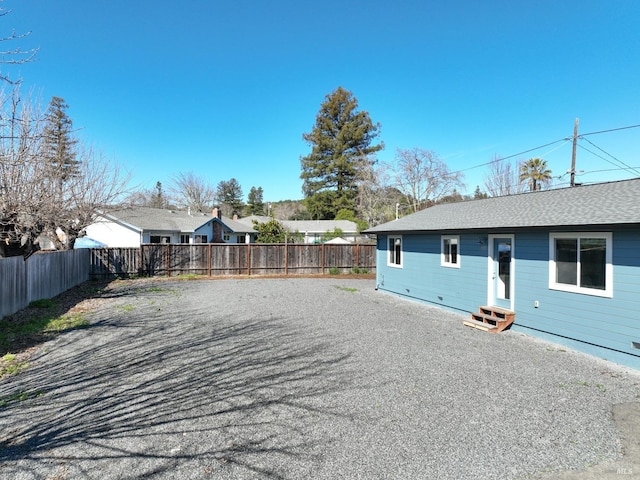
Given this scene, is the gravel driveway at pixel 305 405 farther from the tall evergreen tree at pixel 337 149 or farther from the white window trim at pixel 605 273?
the tall evergreen tree at pixel 337 149

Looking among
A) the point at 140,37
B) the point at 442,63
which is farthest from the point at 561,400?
the point at 442,63

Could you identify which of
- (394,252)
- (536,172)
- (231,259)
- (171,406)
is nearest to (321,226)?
(231,259)

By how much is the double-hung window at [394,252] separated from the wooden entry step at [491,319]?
13.1 ft

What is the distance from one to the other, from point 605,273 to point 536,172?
24261 mm

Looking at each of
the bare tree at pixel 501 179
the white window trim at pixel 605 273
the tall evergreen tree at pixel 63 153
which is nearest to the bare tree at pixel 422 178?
the bare tree at pixel 501 179

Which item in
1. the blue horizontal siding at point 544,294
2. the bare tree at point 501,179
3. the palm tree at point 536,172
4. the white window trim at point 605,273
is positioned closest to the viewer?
the blue horizontal siding at point 544,294

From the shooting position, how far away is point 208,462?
106 inches

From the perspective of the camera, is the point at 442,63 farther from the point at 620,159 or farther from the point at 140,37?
the point at 140,37

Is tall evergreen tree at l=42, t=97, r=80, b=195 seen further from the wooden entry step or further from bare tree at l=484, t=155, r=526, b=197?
bare tree at l=484, t=155, r=526, b=197

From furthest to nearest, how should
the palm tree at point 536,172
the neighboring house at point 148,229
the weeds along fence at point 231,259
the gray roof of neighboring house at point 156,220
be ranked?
the palm tree at point 536,172, the neighboring house at point 148,229, the gray roof of neighboring house at point 156,220, the weeds along fence at point 231,259

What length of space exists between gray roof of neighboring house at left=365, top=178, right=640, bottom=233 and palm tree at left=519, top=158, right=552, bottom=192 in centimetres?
1885

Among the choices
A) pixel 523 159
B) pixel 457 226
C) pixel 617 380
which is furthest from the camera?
pixel 523 159

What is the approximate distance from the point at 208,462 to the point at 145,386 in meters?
1.92

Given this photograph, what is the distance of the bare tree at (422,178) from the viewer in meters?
32.1
